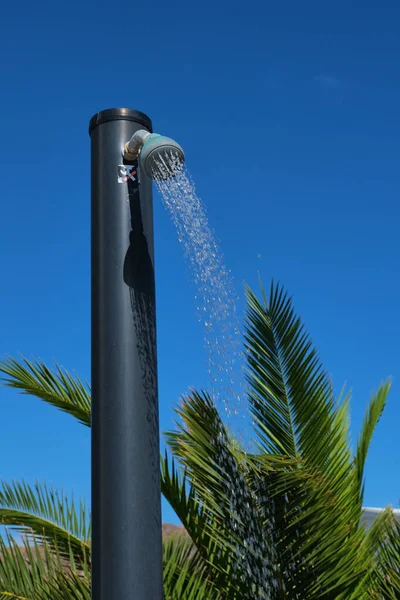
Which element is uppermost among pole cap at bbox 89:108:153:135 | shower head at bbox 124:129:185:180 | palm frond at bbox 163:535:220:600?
pole cap at bbox 89:108:153:135

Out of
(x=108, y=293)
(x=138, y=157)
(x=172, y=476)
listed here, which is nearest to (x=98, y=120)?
(x=138, y=157)

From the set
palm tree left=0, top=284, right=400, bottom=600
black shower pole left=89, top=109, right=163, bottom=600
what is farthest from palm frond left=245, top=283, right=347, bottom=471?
black shower pole left=89, top=109, right=163, bottom=600

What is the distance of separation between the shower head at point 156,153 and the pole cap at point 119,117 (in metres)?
0.09

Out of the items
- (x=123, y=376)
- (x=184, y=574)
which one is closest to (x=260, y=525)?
(x=184, y=574)

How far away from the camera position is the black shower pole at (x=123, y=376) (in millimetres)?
1874

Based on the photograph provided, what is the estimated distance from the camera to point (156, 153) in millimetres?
2080

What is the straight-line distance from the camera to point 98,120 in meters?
2.27

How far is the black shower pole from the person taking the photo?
1.87 m

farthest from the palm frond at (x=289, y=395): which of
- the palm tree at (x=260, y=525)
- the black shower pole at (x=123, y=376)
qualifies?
the black shower pole at (x=123, y=376)

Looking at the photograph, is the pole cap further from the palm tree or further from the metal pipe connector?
the palm tree

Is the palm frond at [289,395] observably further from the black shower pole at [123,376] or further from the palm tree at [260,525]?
the black shower pole at [123,376]

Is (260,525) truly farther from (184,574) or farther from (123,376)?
(123,376)

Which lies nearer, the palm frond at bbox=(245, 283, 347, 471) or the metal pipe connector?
the metal pipe connector

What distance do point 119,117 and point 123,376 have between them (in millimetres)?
735
